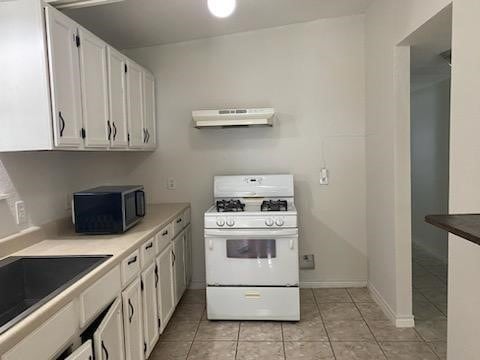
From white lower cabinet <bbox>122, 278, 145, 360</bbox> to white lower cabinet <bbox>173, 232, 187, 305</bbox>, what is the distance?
2.69 feet

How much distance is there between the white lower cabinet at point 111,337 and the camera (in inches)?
59.8

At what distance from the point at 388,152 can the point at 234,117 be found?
4.17 feet

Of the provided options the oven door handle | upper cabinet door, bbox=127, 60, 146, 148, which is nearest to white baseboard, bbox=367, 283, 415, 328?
the oven door handle

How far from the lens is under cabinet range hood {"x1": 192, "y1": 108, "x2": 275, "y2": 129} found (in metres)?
3.04

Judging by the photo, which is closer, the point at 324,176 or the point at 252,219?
the point at 252,219

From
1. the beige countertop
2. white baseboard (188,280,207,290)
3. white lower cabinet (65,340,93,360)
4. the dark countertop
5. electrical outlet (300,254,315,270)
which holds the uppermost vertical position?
the dark countertop

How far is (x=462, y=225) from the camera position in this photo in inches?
46.8

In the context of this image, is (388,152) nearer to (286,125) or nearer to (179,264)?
(286,125)

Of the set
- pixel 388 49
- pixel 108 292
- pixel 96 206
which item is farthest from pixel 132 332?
pixel 388 49

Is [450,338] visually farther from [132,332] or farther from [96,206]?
[96,206]

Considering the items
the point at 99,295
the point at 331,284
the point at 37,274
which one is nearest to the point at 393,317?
the point at 331,284

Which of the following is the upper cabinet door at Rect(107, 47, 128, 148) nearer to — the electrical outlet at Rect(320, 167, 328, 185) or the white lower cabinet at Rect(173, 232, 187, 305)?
the white lower cabinet at Rect(173, 232, 187, 305)

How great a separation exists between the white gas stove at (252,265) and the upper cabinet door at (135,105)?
876 millimetres

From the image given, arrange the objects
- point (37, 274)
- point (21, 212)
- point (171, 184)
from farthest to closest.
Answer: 1. point (171, 184)
2. point (21, 212)
3. point (37, 274)
